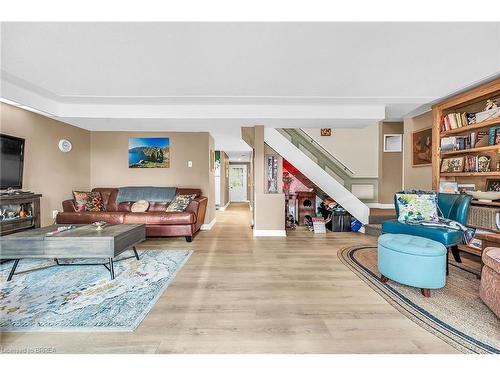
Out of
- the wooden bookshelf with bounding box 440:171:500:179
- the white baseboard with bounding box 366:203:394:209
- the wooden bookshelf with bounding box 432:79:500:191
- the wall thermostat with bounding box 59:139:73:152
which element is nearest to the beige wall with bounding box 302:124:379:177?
the white baseboard with bounding box 366:203:394:209

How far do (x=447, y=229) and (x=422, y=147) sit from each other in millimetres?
2253

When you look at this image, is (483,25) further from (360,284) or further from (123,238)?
(123,238)

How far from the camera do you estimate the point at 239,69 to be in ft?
8.45

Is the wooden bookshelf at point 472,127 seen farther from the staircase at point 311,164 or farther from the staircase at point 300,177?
the staircase at point 300,177

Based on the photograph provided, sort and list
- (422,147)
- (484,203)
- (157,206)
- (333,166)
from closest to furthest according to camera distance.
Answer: (484,203) < (422,147) < (157,206) < (333,166)

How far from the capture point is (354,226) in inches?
187

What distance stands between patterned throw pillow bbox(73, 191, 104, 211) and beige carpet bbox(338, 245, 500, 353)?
4625 mm

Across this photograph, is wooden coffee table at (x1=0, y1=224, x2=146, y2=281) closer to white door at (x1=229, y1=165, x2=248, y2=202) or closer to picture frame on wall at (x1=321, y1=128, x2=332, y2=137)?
picture frame on wall at (x1=321, y1=128, x2=332, y2=137)

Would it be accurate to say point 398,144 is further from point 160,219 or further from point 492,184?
point 160,219

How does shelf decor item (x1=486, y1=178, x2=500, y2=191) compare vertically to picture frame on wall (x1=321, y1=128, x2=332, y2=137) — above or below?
below

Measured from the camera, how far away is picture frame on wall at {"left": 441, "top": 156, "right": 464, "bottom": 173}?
338cm

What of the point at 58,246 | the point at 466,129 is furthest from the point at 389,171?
the point at 58,246
